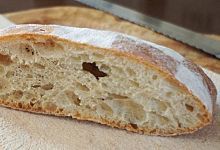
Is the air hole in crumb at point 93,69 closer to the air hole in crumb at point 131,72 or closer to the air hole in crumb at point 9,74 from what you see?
the air hole in crumb at point 131,72

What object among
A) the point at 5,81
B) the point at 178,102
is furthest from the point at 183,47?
A: the point at 5,81

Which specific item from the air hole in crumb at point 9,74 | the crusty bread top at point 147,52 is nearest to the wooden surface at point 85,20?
the crusty bread top at point 147,52

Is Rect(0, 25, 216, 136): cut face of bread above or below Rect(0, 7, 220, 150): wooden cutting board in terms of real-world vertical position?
above

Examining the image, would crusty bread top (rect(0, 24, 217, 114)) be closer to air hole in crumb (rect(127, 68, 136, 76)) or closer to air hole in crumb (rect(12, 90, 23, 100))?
air hole in crumb (rect(127, 68, 136, 76))

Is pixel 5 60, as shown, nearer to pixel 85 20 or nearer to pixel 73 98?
pixel 73 98

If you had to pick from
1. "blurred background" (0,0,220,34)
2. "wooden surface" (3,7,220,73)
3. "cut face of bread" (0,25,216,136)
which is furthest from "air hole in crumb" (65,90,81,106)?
"blurred background" (0,0,220,34)

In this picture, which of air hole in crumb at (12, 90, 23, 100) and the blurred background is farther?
the blurred background

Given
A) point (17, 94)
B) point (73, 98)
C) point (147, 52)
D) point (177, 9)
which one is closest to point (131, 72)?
point (147, 52)

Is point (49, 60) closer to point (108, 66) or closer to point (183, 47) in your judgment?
point (108, 66)
